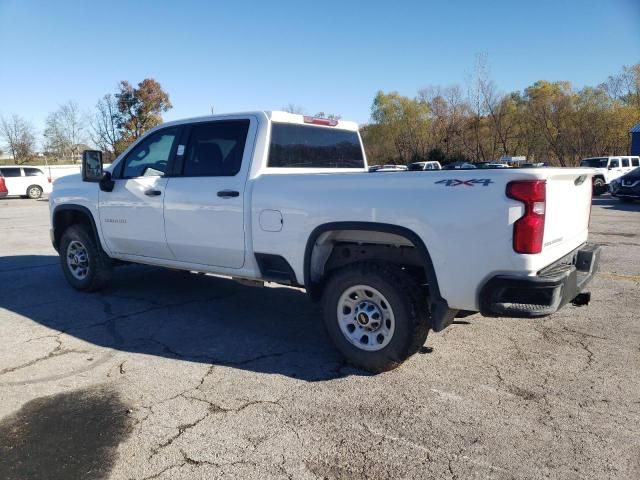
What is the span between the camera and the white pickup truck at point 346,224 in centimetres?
319

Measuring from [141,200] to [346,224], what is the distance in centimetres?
263

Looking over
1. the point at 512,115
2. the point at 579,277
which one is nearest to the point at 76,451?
the point at 579,277

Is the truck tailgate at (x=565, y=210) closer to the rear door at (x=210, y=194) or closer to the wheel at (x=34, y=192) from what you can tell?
the rear door at (x=210, y=194)

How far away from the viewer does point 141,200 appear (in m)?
5.30

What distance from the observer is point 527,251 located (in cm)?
312

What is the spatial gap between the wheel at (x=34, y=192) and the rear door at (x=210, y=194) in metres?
26.2

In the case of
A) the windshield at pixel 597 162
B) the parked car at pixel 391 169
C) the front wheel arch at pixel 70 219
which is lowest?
the front wheel arch at pixel 70 219

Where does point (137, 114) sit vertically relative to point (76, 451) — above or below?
above

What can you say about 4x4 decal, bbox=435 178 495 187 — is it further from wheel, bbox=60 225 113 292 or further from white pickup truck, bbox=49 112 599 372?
wheel, bbox=60 225 113 292

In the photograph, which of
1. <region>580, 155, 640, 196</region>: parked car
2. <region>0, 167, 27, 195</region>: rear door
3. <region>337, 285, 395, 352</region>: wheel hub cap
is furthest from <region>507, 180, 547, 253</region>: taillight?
<region>0, 167, 27, 195</region>: rear door

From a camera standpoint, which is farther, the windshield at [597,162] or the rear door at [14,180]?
the windshield at [597,162]

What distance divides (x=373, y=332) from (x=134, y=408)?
180cm

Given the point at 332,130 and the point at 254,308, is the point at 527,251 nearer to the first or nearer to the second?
the point at 332,130

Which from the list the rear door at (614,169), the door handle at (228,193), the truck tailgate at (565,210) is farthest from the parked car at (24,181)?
the rear door at (614,169)
